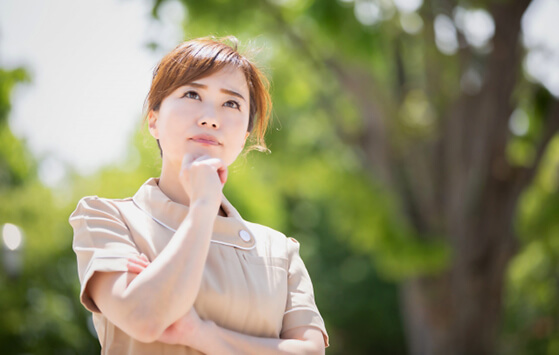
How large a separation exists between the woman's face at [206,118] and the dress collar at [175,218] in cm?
9

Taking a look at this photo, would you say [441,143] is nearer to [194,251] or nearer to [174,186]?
[174,186]

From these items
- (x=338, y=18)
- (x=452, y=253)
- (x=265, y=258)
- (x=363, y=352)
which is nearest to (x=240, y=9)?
(x=338, y=18)

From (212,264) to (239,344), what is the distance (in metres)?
0.20

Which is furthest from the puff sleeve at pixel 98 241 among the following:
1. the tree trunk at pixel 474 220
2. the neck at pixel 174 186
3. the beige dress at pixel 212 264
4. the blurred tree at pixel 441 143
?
the tree trunk at pixel 474 220

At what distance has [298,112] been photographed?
1098 centimetres

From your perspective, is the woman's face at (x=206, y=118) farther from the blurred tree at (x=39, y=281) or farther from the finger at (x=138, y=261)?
the blurred tree at (x=39, y=281)

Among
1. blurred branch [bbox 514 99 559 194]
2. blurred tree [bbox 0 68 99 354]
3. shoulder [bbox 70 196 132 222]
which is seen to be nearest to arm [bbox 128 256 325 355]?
shoulder [bbox 70 196 132 222]

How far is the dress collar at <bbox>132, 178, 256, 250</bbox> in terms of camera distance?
5.03ft

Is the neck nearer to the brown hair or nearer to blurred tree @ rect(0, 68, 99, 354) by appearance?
the brown hair

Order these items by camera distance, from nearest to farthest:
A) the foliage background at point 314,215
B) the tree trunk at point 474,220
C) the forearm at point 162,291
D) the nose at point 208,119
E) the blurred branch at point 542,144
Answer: the forearm at point 162,291 → the nose at point 208,119 → the foliage background at point 314,215 → the tree trunk at point 474,220 → the blurred branch at point 542,144

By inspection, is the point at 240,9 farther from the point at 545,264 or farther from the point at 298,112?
the point at 545,264

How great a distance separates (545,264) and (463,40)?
6.63m

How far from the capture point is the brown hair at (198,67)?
1.56 m

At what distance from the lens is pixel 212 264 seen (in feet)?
4.94
